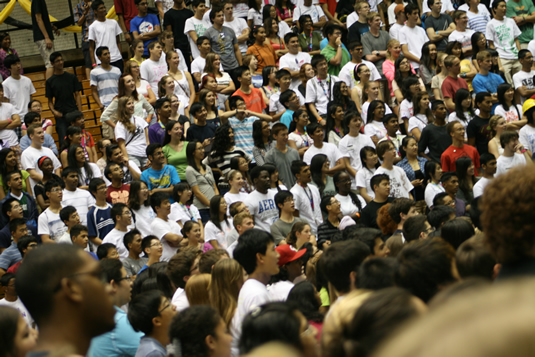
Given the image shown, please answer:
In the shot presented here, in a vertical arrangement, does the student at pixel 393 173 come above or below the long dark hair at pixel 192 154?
below

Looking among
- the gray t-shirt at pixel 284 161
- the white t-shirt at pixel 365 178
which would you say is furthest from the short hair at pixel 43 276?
the white t-shirt at pixel 365 178

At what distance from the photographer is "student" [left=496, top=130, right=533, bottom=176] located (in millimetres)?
8664

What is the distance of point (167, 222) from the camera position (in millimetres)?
7570

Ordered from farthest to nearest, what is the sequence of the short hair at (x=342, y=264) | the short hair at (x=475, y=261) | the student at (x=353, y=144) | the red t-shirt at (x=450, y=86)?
the red t-shirt at (x=450, y=86) → the student at (x=353, y=144) → the short hair at (x=342, y=264) → the short hair at (x=475, y=261)

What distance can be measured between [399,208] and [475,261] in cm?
358

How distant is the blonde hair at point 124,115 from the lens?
938cm

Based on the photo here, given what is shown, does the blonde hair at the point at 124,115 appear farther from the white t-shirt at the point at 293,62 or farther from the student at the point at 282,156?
the white t-shirt at the point at 293,62

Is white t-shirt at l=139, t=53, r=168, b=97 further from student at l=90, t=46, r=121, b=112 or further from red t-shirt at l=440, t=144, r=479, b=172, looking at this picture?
red t-shirt at l=440, t=144, r=479, b=172

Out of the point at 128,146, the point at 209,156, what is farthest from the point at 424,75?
the point at 128,146

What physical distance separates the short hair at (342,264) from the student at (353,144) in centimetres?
574

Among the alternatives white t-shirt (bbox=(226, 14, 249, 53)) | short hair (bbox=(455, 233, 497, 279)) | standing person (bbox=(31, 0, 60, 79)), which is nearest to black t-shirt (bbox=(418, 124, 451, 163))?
white t-shirt (bbox=(226, 14, 249, 53))

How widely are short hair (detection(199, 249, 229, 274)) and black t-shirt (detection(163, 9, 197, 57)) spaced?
805cm

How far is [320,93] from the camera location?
34.9 ft

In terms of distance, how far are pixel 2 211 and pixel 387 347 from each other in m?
8.44
